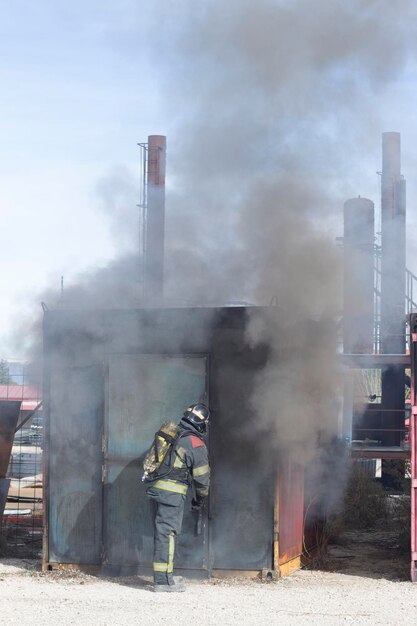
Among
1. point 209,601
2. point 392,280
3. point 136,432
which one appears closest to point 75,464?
point 136,432

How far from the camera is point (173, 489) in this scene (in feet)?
26.7

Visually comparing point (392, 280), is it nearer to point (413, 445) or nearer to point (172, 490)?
point (413, 445)

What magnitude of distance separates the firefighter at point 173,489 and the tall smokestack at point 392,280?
11.0 meters

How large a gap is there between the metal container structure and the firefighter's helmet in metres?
0.43

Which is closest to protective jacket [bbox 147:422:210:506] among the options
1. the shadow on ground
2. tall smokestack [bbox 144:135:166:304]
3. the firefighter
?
the firefighter

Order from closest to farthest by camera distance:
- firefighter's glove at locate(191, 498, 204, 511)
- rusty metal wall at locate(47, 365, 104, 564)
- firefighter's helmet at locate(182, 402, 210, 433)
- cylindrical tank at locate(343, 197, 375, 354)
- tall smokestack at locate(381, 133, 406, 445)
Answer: firefighter's helmet at locate(182, 402, 210, 433), firefighter's glove at locate(191, 498, 204, 511), rusty metal wall at locate(47, 365, 104, 564), cylindrical tank at locate(343, 197, 375, 354), tall smokestack at locate(381, 133, 406, 445)

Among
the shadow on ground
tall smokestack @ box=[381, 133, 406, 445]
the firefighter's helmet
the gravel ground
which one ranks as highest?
tall smokestack @ box=[381, 133, 406, 445]

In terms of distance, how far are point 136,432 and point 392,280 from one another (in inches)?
489

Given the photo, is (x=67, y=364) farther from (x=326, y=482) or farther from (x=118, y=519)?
(x=326, y=482)

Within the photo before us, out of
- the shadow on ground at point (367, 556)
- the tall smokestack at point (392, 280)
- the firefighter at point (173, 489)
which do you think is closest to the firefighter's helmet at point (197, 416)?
the firefighter at point (173, 489)

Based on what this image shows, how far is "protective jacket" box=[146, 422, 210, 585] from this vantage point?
26.5ft

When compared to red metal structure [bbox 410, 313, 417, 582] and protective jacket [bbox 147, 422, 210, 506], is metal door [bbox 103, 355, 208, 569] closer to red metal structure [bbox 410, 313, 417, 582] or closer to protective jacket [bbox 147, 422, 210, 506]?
protective jacket [bbox 147, 422, 210, 506]

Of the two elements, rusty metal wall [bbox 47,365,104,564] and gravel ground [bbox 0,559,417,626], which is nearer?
gravel ground [bbox 0,559,417,626]

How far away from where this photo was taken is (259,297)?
9.99 meters
